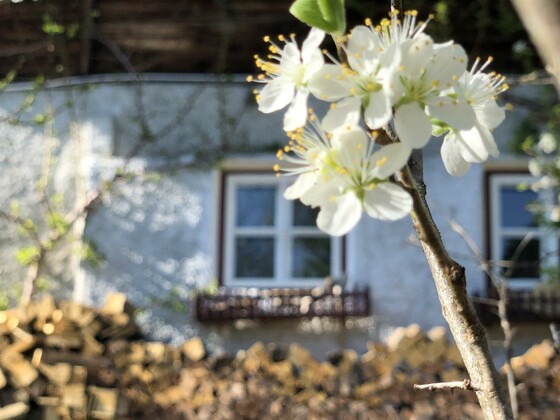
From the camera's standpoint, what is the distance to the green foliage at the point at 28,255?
475 cm

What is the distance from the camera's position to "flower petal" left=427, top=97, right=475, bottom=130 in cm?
82

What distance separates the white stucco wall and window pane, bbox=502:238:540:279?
22 cm

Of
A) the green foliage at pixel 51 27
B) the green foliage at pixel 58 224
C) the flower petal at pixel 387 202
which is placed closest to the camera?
the flower petal at pixel 387 202

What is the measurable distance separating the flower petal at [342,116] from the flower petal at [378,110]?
16 mm

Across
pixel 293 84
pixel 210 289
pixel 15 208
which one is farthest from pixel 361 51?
pixel 15 208

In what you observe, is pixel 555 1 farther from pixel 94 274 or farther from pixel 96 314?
pixel 94 274

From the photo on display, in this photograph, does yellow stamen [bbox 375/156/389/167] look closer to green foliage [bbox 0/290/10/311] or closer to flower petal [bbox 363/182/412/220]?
flower petal [bbox 363/182/412/220]

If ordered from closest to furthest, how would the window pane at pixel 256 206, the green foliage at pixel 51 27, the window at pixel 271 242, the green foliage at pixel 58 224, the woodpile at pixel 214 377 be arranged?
the woodpile at pixel 214 377 → the green foliage at pixel 51 27 → the green foliage at pixel 58 224 → the window at pixel 271 242 → the window pane at pixel 256 206

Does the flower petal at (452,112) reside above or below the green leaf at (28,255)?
below

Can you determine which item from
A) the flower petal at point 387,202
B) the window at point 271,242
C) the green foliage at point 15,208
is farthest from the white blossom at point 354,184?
the green foliage at point 15,208

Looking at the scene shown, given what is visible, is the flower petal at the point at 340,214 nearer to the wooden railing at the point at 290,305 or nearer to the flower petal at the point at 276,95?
the flower petal at the point at 276,95

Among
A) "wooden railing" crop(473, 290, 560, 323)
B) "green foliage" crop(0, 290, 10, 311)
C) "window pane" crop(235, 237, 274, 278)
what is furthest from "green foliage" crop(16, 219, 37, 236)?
"wooden railing" crop(473, 290, 560, 323)

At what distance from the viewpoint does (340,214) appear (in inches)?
31.4

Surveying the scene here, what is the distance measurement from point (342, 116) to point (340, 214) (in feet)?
0.30
